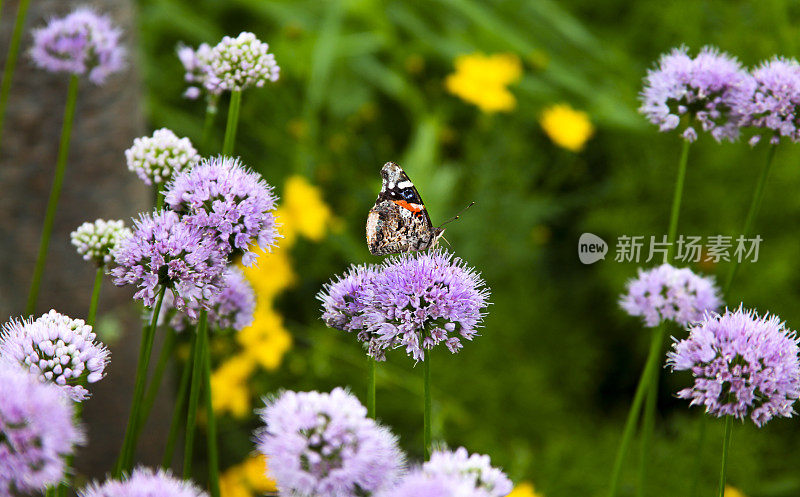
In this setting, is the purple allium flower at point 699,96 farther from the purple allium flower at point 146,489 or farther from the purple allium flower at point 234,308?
the purple allium flower at point 146,489

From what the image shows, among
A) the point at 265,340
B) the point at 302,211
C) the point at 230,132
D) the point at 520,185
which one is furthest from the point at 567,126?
the point at 230,132

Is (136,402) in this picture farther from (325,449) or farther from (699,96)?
(699,96)

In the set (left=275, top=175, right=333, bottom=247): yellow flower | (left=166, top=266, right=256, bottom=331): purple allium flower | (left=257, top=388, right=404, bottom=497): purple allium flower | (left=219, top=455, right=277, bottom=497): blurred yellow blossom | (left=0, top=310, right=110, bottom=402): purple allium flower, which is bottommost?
(left=257, top=388, right=404, bottom=497): purple allium flower

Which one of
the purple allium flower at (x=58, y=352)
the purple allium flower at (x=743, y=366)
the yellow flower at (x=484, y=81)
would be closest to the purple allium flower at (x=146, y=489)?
the purple allium flower at (x=58, y=352)

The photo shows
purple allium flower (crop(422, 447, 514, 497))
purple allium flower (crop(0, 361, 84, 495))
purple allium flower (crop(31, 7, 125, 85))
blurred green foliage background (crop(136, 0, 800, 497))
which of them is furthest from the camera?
blurred green foliage background (crop(136, 0, 800, 497))

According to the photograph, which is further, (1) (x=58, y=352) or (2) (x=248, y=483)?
(2) (x=248, y=483)

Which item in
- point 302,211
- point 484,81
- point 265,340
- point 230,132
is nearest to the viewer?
point 230,132

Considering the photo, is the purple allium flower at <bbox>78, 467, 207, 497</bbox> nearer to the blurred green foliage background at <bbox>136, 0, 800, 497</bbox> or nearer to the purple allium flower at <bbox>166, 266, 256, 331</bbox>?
the purple allium flower at <bbox>166, 266, 256, 331</bbox>

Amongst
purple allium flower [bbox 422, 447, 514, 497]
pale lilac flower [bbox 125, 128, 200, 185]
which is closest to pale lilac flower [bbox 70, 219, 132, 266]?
pale lilac flower [bbox 125, 128, 200, 185]
